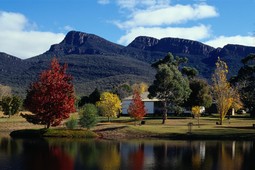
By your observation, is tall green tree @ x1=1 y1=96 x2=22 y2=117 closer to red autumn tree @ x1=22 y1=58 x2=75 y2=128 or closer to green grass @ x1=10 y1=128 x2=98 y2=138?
green grass @ x1=10 y1=128 x2=98 y2=138

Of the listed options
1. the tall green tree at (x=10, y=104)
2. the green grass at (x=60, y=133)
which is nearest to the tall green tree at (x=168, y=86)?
the green grass at (x=60, y=133)

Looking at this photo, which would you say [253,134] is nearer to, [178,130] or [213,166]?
[178,130]

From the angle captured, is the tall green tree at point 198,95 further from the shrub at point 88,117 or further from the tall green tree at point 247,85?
the shrub at point 88,117

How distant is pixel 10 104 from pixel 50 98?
40.9m

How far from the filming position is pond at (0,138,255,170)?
1286 inches

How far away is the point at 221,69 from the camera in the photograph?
256ft

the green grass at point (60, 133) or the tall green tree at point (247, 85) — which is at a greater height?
the tall green tree at point (247, 85)

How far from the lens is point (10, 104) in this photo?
95.4 meters

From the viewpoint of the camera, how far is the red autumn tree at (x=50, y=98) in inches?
2286

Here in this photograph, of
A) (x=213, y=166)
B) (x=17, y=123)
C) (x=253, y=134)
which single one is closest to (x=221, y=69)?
(x=253, y=134)

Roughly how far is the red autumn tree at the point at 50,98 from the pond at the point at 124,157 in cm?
954

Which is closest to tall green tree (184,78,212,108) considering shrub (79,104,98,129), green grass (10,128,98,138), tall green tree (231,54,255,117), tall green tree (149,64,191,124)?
tall green tree (231,54,255,117)

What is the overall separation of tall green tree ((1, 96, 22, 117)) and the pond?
47.7 metres

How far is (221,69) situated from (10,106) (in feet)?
167
